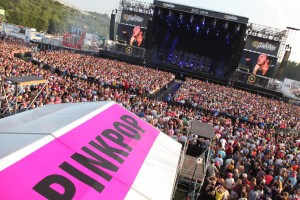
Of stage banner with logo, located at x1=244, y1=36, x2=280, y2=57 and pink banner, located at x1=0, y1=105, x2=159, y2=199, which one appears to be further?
stage banner with logo, located at x1=244, y1=36, x2=280, y2=57

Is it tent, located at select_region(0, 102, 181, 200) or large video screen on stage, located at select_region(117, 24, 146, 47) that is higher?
large video screen on stage, located at select_region(117, 24, 146, 47)

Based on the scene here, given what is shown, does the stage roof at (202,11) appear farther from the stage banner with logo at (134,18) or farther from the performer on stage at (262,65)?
the performer on stage at (262,65)

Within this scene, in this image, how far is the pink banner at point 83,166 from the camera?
2365mm

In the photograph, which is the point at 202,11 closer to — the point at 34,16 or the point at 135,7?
the point at 135,7

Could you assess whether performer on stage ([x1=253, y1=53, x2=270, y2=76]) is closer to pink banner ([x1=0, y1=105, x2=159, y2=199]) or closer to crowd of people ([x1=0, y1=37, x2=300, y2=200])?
crowd of people ([x1=0, y1=37, x2=300, y2=200])

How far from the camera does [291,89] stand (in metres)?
44.4

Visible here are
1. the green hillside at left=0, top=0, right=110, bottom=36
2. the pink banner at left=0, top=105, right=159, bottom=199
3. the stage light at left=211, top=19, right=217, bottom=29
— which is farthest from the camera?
the green hillside at left=0, top=0, right=110, bottom=36

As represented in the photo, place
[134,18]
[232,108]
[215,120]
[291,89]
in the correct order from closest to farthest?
[215,120] → [232,108] → [134,18] → [291,89]

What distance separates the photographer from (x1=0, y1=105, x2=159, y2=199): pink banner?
237 cm

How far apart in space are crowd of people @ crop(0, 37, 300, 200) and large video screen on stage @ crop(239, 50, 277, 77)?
1182 cm

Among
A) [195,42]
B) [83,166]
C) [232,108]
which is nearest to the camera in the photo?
[83,166]

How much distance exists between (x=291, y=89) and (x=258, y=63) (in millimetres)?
10966

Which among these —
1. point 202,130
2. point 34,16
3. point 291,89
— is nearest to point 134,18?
point 291,89

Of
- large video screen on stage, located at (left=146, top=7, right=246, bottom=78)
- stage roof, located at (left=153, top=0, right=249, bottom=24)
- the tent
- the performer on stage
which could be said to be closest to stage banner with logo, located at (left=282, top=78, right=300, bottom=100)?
the performer on stage
